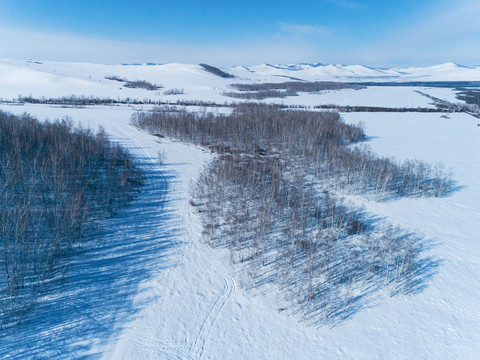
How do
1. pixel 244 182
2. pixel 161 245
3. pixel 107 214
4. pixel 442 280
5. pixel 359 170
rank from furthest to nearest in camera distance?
pixel 359 170
pixel 244 182
pixel 107 214
pixel 161 245
pixel 442 280

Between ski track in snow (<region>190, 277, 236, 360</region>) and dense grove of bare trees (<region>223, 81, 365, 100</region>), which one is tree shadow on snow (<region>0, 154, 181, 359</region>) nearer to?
ski track in snow (<region>190, 277, 236, 360</region>)

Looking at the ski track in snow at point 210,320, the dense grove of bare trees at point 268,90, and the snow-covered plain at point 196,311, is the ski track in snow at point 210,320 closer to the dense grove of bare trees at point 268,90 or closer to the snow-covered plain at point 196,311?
the snow-covered plain at point 196,311

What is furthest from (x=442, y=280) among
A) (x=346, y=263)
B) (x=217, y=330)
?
(x=217, y=330)

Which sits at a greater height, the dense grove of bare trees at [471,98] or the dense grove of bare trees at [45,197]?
the dense grove of bare trees at [471,98]

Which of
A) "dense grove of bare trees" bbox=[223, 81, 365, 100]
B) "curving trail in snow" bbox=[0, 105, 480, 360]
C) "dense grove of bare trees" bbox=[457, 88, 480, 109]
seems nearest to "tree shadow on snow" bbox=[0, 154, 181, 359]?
"curving trail in snow" bbox=[0, 105, 480, 360]

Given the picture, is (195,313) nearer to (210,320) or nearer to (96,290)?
(210,320)

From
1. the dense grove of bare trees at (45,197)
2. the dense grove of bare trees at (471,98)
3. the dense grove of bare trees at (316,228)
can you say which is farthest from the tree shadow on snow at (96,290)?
the dense grove of bare trees at (471,98)

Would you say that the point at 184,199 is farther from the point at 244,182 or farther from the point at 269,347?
the point at 269,347
